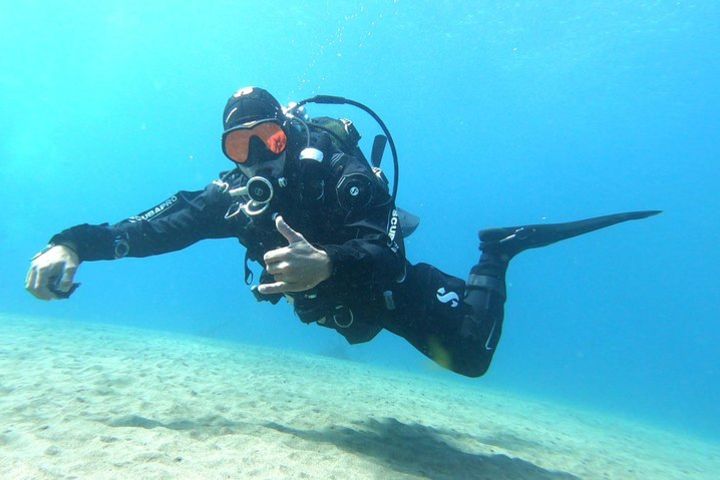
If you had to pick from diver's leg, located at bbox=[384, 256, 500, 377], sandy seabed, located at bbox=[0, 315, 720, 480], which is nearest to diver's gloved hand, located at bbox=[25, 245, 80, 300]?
sandy seabed, located at bbox=[0, 315, 720, 480]

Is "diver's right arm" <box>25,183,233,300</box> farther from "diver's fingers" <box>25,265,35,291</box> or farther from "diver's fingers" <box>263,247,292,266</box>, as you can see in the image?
"diver's fingers" <box>263,247,292,266</box>

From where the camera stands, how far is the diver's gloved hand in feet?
9.48

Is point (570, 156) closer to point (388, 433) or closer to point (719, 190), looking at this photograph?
point (719, 190)

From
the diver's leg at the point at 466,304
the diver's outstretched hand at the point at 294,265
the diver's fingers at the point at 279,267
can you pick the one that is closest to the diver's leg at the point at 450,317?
the diver's leg at the point at 466,304

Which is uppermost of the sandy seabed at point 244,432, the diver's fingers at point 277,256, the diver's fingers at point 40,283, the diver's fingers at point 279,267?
the diver's fingers at point 277,256

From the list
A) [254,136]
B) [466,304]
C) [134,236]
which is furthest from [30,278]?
[466,304]

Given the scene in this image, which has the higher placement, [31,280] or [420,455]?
[31,280]

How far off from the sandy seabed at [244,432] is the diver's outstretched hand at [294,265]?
1.60 metres

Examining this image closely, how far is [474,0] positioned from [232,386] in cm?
2941

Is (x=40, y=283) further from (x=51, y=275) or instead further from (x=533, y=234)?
(x=533, y=234)

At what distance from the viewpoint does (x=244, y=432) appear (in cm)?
379

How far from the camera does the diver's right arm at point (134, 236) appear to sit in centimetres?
295

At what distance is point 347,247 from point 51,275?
94.4 inches

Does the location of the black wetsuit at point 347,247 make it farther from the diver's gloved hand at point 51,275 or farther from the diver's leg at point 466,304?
the diver's gloved hand at point 51,275
